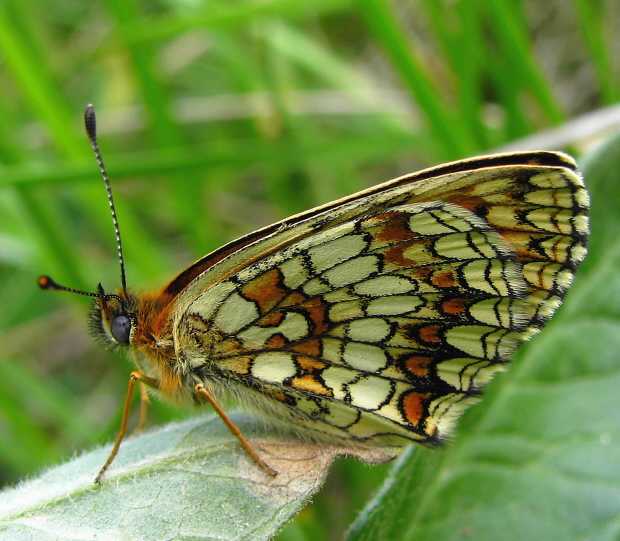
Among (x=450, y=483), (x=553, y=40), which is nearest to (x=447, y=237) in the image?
(x=450, y=483)

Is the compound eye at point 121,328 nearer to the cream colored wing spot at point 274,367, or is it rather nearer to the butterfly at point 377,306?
the butterfly at point 377,306

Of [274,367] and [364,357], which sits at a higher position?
[274,367]

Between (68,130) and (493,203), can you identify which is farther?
(68,130)

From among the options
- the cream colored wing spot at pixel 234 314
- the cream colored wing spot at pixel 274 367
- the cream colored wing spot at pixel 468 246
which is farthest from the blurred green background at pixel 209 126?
the cream colored wing spot at pixel 468 246

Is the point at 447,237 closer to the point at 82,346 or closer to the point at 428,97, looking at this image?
the point at 428,97

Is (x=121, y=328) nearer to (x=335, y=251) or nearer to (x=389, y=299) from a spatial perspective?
(x=335, y=251)

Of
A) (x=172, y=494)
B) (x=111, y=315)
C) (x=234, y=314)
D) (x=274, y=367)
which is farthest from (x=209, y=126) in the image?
(x=172, y=494)

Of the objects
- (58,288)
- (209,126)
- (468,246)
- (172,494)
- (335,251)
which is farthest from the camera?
(209,126)
